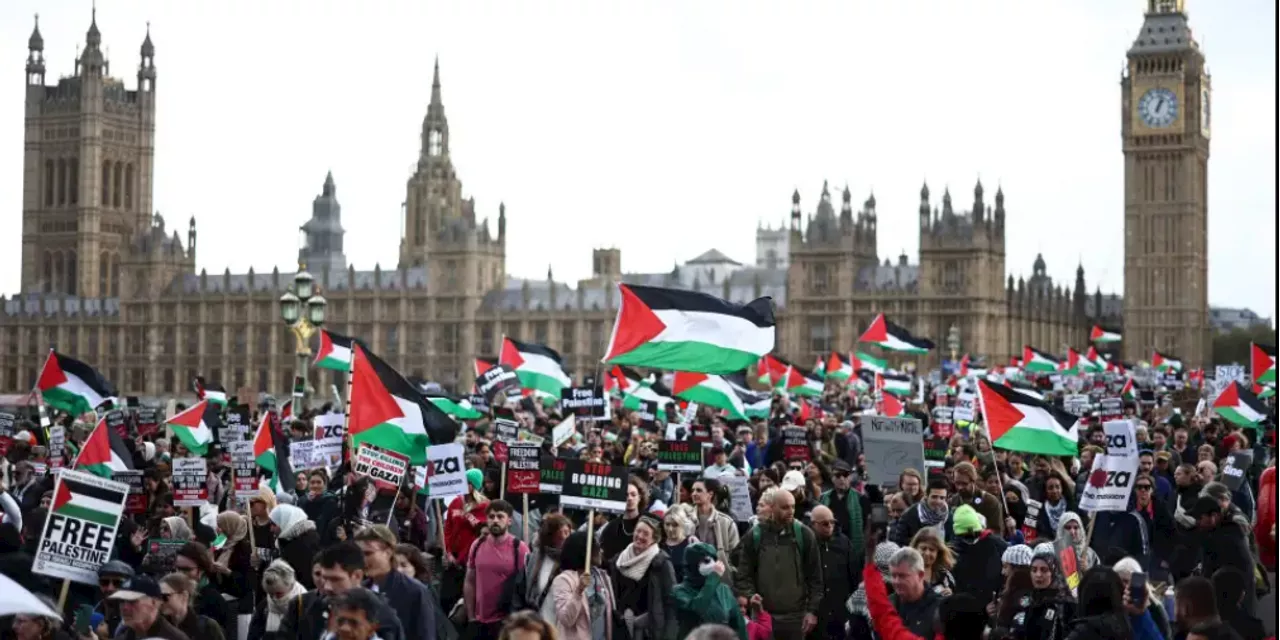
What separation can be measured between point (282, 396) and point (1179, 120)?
1515 inches

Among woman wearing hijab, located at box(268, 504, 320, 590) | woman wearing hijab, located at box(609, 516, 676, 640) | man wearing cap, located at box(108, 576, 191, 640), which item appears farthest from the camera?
A: woman wearing hijab, located at box(268, 504, 320, 590)

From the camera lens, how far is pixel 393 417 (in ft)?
47.6

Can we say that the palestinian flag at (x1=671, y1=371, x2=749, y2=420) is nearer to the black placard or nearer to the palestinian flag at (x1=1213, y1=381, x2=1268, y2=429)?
the black placard

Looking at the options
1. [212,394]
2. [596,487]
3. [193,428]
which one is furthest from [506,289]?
[596,487]

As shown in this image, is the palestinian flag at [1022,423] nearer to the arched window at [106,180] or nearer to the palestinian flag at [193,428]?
the palestinian flag at [193,428]

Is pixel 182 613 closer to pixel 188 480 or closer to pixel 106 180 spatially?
pixel 188 480

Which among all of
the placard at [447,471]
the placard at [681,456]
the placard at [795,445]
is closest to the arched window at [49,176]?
the placard at [795,445]

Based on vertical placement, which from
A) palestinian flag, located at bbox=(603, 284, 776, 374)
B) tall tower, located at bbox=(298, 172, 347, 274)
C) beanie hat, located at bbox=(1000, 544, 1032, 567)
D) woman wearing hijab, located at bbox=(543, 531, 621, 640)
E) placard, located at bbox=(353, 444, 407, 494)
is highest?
tall tower, located at bbox=(298, 172, 347, 274)

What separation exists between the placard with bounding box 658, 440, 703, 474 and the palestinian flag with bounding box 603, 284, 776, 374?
2.59ft

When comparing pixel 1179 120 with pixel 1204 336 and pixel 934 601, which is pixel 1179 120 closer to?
pixel 1204 336

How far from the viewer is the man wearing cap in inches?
313

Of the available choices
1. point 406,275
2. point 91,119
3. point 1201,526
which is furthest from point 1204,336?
point 1201,526

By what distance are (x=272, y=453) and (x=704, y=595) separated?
8.02m

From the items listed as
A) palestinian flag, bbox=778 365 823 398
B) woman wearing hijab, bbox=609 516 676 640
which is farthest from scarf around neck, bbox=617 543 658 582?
palestinian flag, bbox=778 365 823 398
